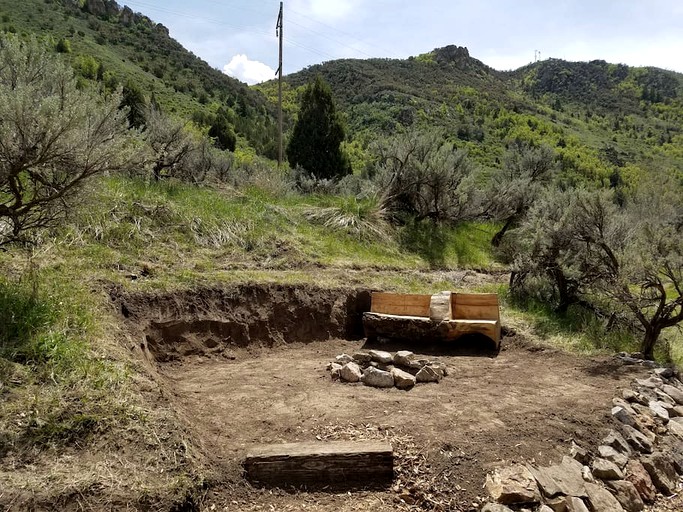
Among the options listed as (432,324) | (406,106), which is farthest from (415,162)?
(406,106)

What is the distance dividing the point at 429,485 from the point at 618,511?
60.2 inches

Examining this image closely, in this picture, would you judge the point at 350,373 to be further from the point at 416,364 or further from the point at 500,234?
the point at 500,234

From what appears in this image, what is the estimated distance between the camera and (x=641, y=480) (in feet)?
14.3

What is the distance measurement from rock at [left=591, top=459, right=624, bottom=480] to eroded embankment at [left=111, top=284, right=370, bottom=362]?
12.8ft

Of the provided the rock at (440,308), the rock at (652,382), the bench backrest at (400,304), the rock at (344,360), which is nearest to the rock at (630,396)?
the rock at (652,382)

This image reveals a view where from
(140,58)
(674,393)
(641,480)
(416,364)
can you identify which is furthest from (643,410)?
(140,58)

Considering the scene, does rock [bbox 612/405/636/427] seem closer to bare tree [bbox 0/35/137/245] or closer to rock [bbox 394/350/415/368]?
rock [bbox 394/350/415/368]

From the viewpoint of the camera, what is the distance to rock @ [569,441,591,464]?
4.18 meters

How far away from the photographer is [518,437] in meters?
4.16

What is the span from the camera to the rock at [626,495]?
4.05 m

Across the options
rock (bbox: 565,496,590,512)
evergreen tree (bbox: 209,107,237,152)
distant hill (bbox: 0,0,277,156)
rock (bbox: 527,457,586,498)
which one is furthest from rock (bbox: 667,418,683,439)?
distant hill (bbox: 0,0,277,156)

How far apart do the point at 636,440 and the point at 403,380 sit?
222cm

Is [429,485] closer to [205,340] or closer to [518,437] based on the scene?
[518,437]

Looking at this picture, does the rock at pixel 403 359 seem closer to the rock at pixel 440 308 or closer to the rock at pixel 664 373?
the rock at pixel 440 308
